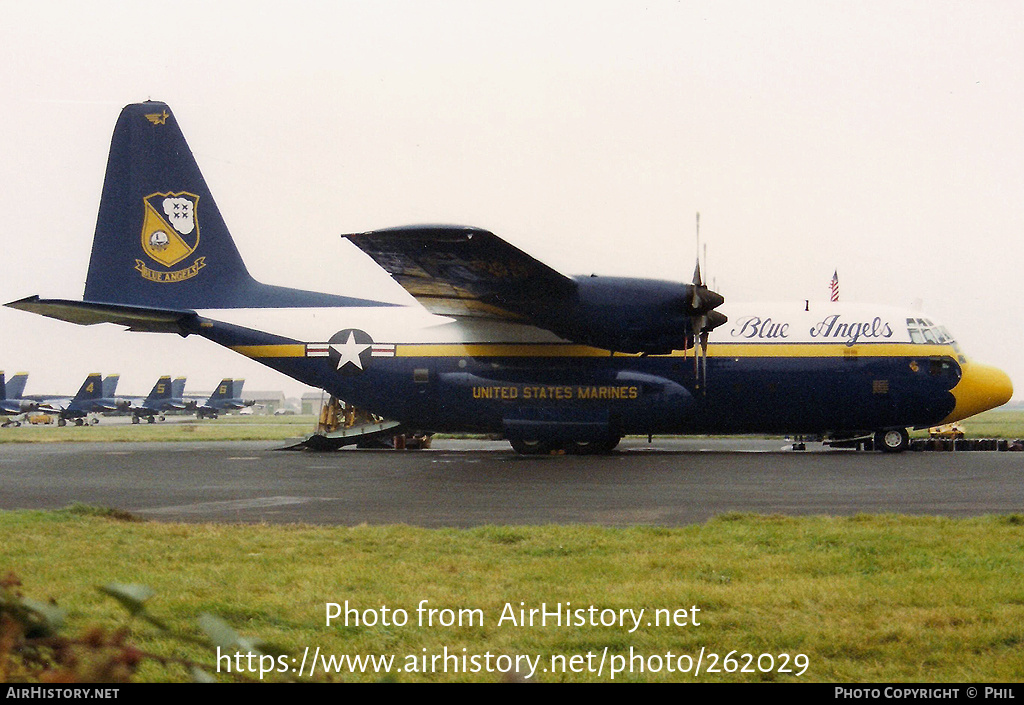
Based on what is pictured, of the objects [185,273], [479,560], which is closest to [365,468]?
[185,273]

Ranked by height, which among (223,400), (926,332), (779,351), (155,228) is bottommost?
(223,400)

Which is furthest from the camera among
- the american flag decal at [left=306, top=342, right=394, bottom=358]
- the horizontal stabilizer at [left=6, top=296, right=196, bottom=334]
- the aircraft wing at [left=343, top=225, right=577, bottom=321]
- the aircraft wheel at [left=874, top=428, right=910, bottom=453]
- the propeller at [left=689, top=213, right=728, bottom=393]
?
the american flag decal at [left=306, top=342, right=394, bottom=358]

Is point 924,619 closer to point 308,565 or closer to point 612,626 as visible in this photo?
point 612,626

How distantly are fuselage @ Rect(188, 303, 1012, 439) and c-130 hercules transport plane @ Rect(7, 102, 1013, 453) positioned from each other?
0.12ft

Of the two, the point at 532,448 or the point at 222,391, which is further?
the point at 222,391

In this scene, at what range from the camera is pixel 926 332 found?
21984 millimetres

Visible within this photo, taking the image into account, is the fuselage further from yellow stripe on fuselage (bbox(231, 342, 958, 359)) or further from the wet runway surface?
the wet runway surface

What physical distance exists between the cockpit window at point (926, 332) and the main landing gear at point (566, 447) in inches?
Result: 300

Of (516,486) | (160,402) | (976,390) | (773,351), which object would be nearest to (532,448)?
(773,351)

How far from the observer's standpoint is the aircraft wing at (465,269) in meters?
16.8

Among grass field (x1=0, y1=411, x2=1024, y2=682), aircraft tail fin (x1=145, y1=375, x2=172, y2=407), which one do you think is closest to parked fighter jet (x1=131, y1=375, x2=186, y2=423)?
aircraft tail fin (x1=145, y1=375, x2=172, y2=407)

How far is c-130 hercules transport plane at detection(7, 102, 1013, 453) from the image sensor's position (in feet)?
63.8

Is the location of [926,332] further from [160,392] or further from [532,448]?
[160,392]

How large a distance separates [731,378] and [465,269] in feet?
24.0
